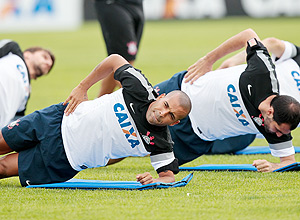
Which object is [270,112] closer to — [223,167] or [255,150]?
[223,167]

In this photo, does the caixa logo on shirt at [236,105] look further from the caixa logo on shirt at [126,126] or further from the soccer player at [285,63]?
the caixa logo on shirt at [126,126]

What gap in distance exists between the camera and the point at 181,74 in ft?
18.6

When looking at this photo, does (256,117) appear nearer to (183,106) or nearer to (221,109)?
(221,109)

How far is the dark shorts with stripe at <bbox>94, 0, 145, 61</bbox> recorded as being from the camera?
777cm

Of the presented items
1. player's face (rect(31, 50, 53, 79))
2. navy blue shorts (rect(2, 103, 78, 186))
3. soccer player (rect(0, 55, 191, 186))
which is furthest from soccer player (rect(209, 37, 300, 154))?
player's face (rect(31, 50, 53, 79))

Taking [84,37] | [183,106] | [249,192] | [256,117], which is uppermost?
[183,106]

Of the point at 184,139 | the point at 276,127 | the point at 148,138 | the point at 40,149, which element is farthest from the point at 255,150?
the point at 40,149

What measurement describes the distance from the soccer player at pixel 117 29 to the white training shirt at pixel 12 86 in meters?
1.59

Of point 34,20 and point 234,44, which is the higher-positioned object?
point 234,44

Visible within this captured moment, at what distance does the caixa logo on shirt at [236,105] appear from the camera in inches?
199

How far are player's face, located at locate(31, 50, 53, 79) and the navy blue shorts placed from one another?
1.81 meters

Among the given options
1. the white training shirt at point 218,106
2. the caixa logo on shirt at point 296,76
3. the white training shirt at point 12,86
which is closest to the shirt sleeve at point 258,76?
the white training shirt at point 218,106

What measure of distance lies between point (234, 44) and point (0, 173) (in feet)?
7.61

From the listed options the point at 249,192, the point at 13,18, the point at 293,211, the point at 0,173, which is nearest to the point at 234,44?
the point at 249,192
